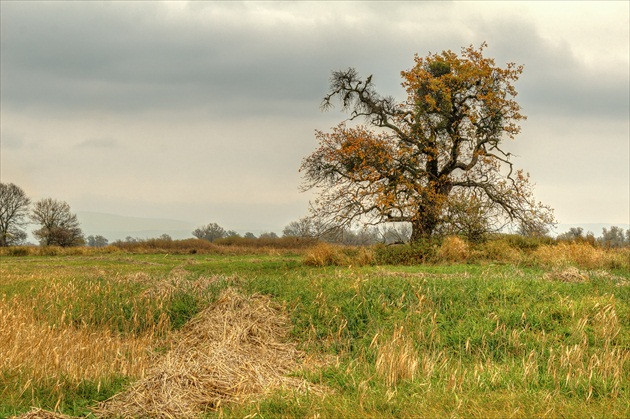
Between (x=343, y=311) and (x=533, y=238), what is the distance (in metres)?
22.2

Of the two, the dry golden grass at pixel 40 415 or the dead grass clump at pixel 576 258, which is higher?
the dead grass clump at pixel 576 258

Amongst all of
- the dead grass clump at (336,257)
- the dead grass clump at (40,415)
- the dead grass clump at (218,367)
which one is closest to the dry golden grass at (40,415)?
the dead grass clump at (40,415)

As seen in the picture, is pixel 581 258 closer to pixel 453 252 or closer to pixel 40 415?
pixel 453 252

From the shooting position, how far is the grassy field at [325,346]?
7.18 meters

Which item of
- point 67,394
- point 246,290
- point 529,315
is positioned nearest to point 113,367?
point 67,394

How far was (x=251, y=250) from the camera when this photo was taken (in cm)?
3978

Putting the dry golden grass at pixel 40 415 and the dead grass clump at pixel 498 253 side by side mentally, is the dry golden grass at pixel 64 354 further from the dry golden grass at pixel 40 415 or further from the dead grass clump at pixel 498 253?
the dead grass clump at pixel 498 253

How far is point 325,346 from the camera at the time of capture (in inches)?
435

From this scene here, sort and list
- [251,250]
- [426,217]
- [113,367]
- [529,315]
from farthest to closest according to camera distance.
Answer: [251,250]
[426,217]
[529,315]
[113,367]

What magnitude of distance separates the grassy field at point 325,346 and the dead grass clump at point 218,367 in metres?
0.03

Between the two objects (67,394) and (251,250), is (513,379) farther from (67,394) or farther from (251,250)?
(251,250)

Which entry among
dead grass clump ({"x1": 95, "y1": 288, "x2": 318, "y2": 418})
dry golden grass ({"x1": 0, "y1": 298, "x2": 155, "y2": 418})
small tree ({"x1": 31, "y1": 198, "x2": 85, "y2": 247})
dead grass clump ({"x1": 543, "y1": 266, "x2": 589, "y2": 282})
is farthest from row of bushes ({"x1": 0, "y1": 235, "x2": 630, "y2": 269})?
small tree ({"x1": 31, "y1": 198, "x2": 85, "y2": 247})

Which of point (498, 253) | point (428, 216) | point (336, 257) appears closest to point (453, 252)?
point (498, 253)

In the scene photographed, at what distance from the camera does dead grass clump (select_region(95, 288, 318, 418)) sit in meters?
7.46
